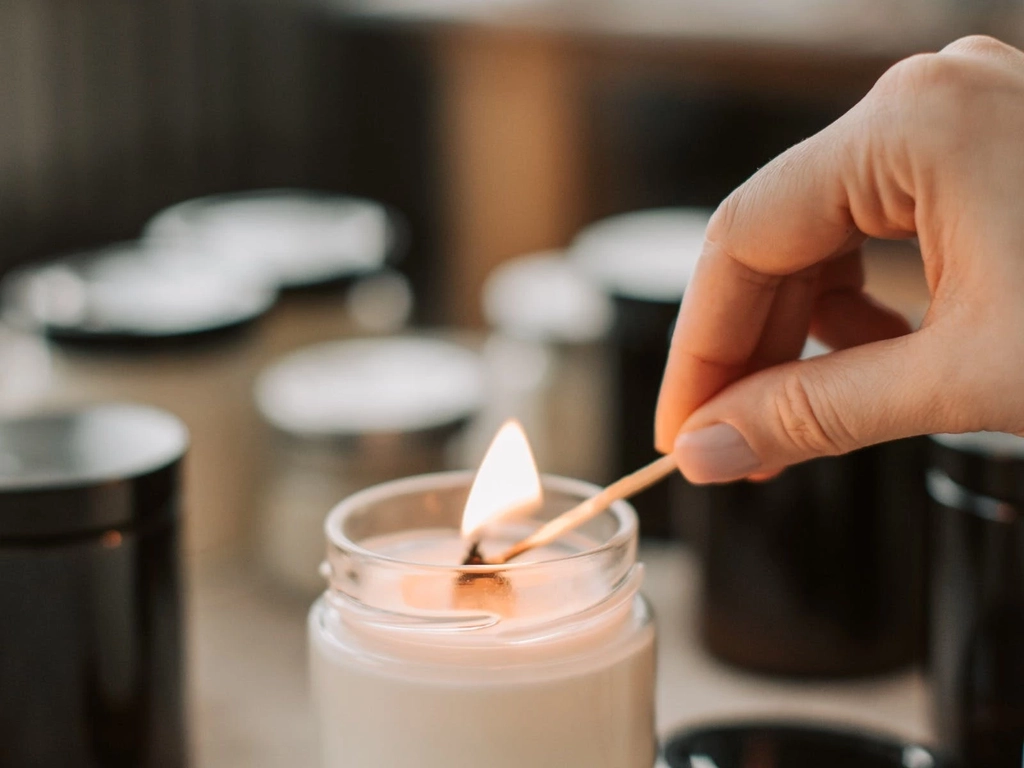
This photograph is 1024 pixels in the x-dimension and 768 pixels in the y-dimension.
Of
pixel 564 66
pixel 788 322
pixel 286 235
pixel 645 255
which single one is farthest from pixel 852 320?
pixel 564 66

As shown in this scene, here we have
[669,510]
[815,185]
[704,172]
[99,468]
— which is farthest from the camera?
[704,172]

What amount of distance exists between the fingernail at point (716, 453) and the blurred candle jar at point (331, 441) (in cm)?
29

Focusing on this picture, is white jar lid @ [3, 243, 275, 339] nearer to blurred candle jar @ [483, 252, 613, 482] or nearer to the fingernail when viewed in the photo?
blurred candle jar @ [483, 252, 613, 482]

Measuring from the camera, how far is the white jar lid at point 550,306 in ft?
2.70

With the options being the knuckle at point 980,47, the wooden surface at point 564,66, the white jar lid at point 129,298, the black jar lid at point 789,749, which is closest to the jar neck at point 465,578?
the black jar lid at point 789,749

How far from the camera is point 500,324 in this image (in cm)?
87

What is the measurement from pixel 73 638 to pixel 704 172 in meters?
1.20

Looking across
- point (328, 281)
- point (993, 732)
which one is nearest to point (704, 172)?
point (328, 281)

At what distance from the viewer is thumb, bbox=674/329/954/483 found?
416 millimetres

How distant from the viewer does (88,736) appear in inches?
19.7

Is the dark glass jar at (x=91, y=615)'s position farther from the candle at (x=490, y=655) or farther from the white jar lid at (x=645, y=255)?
the white jar lid at (x=645, y=255)

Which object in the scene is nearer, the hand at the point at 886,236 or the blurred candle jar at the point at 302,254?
the hand at the point at 886,236

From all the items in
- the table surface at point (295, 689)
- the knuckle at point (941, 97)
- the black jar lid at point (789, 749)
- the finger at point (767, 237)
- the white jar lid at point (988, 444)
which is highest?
the knuckle at point (941, 97)

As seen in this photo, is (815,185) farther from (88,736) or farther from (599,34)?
(599,34)
